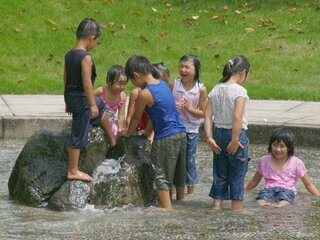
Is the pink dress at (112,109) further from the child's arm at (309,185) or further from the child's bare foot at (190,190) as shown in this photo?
the child's arm at (309,185)

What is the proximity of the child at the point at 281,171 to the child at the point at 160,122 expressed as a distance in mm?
887

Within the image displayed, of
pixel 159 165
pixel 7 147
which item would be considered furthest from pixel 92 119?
pixel 7 147

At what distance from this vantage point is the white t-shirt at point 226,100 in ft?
21.9

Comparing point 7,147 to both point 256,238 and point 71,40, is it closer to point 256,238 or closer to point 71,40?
point 256,238

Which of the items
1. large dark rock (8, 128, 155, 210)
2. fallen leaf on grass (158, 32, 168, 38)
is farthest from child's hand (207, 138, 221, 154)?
fallen leaf on grass (158, 32, 168, 38)

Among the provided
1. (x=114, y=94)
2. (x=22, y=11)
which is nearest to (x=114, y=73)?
(x=114, y=94)

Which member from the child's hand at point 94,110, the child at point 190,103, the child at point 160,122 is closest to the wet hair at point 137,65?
the child at point 160,122

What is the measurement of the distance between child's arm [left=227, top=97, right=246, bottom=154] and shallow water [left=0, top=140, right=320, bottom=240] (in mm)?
567

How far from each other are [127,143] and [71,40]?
335 inches

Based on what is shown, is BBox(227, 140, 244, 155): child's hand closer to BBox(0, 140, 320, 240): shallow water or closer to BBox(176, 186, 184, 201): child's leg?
BBox(0, 140, 320, 240): shallow water

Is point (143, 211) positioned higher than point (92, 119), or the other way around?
point (92, 119)

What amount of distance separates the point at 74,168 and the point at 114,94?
1.32m

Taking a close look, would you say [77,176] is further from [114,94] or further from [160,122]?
[114,94]

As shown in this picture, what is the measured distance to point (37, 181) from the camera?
719cm
